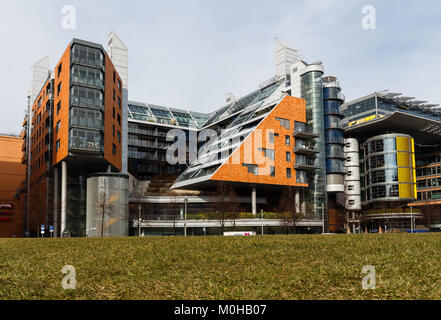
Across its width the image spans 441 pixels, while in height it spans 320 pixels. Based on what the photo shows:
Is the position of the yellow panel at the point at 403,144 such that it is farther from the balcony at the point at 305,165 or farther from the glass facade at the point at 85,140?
the glass facade at the point at 85,140

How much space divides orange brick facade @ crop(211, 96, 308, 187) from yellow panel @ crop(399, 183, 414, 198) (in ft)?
89.2

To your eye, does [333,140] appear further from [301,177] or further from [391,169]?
[391,169]

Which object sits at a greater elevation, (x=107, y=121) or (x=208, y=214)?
(x=107, y=121)

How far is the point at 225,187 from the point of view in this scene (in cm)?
7231

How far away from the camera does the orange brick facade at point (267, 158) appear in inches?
2753

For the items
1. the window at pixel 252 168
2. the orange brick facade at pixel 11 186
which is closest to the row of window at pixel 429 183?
the window at pixel 252 168

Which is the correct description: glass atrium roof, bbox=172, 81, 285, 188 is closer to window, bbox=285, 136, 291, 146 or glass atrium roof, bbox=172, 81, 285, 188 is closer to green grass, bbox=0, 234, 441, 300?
window, bbox=285, 136, 291, 146

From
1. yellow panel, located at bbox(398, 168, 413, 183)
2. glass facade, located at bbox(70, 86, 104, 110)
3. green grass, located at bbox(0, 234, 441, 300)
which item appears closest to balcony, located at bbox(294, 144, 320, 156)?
yellow panel, located at bbox(398, 168, 413, 183)

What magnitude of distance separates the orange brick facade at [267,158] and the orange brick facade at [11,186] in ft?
189

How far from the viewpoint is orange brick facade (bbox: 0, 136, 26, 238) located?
3780 inches
